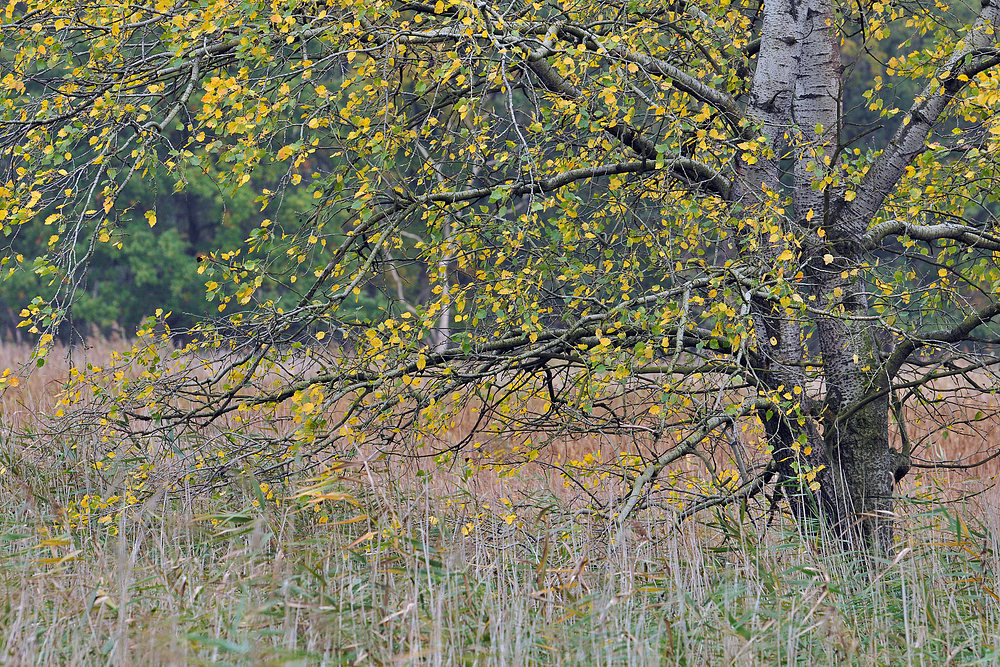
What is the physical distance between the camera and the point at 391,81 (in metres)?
4.41

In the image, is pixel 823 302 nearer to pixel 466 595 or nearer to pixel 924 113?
pixel 924 113

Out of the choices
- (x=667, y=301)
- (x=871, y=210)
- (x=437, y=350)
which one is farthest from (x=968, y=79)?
(x=437, y=350)

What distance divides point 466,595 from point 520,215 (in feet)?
4.70

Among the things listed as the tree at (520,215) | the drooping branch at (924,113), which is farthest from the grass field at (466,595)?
the drooping branch at (924,113)

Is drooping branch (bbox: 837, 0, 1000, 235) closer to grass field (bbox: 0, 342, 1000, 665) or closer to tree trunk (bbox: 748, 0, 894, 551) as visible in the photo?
tree trunk (bbox: 748, 0, 894, 551)

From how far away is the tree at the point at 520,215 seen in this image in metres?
3.47

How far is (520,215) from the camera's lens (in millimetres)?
3518

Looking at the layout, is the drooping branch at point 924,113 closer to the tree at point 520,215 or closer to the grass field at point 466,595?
the tree at point 520,215

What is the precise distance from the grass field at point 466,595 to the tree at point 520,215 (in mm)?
302

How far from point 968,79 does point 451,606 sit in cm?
297

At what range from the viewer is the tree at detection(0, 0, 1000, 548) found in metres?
3.47

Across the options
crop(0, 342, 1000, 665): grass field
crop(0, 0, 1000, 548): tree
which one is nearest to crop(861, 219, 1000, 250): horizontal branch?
crop(0, 0, 1000, 548): tree

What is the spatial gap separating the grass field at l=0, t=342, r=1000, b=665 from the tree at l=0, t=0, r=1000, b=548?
0.99 feet

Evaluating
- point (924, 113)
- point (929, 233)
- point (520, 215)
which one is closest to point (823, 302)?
point (929, 233)
